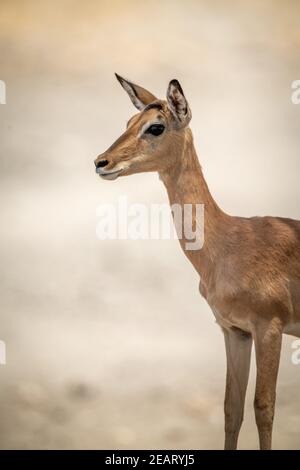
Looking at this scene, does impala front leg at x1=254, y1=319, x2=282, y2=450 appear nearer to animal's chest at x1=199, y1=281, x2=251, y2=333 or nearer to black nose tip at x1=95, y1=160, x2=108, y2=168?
animal's chest at x1=199, y1=281, x2=251, y2=333

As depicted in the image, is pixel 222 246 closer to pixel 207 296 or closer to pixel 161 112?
pixel 207 296

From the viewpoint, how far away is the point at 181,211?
723cm

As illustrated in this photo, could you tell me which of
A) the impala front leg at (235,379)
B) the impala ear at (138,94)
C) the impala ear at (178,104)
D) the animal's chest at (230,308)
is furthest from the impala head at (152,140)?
the impala front leg at (235,379)

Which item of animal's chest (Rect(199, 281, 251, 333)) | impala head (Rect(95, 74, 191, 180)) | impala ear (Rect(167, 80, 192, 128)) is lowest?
animal's chest (Rect(199, 281, 251, 333))

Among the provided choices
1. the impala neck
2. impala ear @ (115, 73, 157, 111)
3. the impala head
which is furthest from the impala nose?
impala ear @ (115, 73, 157, 111)

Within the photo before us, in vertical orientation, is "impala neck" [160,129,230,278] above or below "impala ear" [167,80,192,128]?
below

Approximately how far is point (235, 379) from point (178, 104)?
2.29m

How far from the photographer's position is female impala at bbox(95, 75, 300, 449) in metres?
6.96

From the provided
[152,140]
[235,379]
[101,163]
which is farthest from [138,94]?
[235,379]

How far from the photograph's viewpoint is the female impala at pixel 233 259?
696 centimetres

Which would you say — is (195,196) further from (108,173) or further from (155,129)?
(108,173)

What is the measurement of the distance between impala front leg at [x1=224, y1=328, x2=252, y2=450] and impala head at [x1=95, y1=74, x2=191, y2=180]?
152 cm

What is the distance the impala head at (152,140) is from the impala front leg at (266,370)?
5.02ft

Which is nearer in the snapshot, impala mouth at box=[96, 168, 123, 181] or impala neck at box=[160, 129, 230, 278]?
impala mouth at box=[96, 168, 123, 181]
